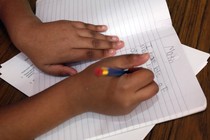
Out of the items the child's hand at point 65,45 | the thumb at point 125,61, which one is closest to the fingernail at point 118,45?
the child's hand at point 65,45

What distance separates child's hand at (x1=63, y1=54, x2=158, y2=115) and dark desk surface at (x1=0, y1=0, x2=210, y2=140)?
0.24ft

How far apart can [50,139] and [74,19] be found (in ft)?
1.06

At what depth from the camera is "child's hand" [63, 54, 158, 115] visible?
0.48 metres

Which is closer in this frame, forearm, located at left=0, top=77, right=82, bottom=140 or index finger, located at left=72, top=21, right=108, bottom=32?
forearm, located at left=0, top=77, right=82, bottom=140

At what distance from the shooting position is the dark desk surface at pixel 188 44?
0.48m

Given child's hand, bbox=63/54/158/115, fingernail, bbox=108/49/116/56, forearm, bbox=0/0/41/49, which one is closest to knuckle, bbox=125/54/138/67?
child's hand, bbox=63/54/158/115

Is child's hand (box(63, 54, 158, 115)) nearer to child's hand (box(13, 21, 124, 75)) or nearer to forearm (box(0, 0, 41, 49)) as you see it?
child's hand (box(13, 21, 124, 75))

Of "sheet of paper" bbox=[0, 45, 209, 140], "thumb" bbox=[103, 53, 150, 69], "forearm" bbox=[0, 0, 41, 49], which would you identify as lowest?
"sheet of paper" bbox=[0, 45, 209, 140]

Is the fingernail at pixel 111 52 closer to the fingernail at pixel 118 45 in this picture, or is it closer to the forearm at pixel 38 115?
the fingernail at pixel 118 45

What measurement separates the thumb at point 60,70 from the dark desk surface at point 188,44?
84 millimetres

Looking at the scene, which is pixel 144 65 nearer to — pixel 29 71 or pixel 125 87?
pixel 125 87

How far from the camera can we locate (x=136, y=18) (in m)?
0.63

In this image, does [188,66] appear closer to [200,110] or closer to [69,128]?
[200,110]

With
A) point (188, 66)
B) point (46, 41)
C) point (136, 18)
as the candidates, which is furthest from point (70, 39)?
point (188, 66)
